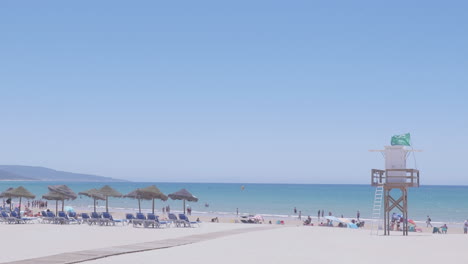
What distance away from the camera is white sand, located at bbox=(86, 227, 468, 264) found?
14.8 metres

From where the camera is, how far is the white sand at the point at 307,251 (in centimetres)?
1477

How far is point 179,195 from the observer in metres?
30.4

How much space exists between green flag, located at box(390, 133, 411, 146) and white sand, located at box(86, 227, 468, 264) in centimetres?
422

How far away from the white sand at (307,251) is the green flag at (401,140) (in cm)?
422

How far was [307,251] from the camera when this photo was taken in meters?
16.9

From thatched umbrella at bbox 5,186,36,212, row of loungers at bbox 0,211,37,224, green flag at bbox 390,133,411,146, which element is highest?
green flag at bbox 390,133,411,146

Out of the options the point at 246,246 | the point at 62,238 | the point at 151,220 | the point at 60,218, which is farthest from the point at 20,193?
the point at 246,246

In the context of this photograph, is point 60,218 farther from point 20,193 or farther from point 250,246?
point 250,246

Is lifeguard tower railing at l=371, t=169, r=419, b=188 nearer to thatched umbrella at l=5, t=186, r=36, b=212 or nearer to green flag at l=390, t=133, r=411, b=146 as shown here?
green flag at l=390, t=133, r=411, b=146

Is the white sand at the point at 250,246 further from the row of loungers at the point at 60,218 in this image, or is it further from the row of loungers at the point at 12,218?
the row of loungers at the point at 12,218

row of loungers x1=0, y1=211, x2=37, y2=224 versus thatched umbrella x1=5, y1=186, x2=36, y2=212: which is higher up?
thatched umbrella x1=5, y1=186, x2=36, y2=212

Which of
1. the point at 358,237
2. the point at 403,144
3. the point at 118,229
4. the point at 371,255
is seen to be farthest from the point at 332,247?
the point at 118,229

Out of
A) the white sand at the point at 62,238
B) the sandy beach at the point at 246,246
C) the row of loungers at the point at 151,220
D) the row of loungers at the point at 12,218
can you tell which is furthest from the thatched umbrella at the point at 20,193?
the sandy beach at the point at 246,246

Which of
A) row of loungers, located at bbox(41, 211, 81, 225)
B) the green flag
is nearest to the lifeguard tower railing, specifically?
the green flag
